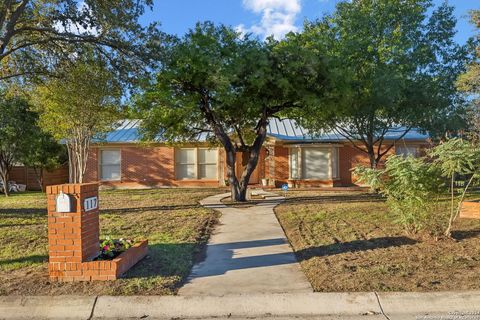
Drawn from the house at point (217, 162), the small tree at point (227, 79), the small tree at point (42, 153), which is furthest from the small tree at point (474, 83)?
the small tree at point (42, 153)

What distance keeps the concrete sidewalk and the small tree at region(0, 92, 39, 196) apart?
17813mm

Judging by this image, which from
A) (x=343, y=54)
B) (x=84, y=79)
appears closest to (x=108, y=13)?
(x=84, y=79)

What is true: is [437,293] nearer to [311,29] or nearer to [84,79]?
[84,79]

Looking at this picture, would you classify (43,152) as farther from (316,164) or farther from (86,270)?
(86,270)

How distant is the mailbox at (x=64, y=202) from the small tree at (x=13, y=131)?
16.8 metres

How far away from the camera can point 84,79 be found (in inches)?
476

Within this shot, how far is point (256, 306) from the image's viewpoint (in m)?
4.76

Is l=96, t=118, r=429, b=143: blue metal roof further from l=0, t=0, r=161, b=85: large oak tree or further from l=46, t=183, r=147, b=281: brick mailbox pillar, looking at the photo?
l=46, t=183, r=147, b=281: brick mailbox pillar

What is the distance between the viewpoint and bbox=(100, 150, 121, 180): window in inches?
944

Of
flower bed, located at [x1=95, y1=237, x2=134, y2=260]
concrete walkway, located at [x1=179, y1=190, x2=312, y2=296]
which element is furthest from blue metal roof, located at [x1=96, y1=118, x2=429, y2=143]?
flower bed, located at [x1=95, y1=237, x2=134, y2=260]

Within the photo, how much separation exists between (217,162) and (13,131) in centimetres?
1069

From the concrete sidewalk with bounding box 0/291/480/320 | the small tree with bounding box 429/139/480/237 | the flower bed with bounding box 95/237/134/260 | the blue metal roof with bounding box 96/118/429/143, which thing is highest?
the blue metal roof with bounding box 96/118/429/143

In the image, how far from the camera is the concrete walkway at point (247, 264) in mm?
5262

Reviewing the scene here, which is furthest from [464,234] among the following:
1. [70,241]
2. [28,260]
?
[28,260]
